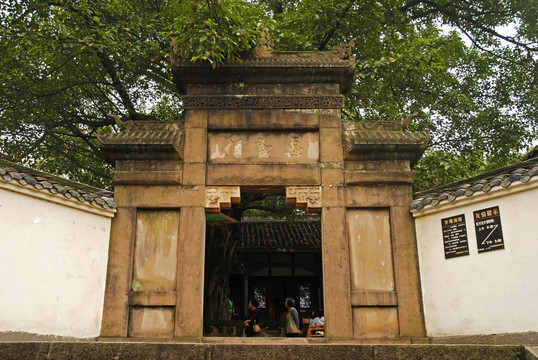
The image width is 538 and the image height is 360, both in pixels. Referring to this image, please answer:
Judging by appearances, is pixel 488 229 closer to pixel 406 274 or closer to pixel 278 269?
pixel 406 274

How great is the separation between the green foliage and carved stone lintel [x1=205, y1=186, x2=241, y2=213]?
7.24 feet

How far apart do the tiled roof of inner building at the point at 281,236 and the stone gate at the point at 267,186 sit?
8.90 metres

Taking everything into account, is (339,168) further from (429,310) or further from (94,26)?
(94,26)

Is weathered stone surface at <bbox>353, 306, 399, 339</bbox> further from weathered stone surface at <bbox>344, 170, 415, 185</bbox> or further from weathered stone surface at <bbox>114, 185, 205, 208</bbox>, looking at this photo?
weathered stone surface at <bbox>114, 185, 205, 208</bbox>

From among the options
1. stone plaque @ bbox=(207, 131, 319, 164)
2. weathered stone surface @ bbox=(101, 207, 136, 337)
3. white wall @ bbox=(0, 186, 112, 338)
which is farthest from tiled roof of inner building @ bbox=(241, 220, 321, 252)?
white wall @ bbox=(0, 186, 112, 338)

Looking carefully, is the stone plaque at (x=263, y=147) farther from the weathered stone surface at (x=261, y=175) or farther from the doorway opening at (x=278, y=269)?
the doorway opening at (x=278, y=269)

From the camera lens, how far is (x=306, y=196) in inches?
359

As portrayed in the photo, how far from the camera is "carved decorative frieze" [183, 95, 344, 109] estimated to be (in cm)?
954

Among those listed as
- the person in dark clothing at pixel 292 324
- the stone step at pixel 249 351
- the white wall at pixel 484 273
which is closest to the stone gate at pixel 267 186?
the white wall at pixel 484 273

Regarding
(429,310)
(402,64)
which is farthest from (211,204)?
(402,64)

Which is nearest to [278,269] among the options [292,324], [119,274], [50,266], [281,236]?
[281,236]

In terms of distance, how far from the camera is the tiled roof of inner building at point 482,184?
7.31 metres

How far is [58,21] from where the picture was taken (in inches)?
440

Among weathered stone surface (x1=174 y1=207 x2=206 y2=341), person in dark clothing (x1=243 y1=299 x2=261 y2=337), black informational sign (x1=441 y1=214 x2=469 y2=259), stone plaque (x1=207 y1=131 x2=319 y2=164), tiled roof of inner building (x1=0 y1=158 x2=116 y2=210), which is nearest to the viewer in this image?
tiled roof of inner building (x1=0 y1=158 x2=116 y2=210)
